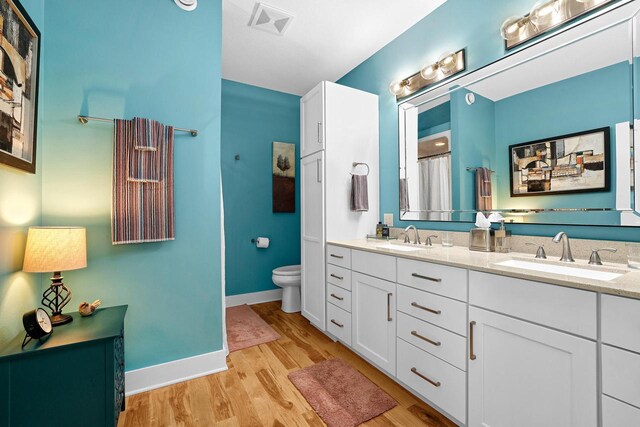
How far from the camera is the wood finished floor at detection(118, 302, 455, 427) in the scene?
1532mm

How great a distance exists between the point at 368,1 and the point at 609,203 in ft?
6.63

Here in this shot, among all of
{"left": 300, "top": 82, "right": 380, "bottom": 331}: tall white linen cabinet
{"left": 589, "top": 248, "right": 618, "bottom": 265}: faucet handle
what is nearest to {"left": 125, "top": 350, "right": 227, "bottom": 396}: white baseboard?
{"left": 300, "top": 82, "right": 380, "bottom": 331}: tall white linen cabinet

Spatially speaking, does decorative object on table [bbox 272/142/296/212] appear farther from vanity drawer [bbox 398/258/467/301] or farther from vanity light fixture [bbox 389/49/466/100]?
vanity drawer [bbox 398/258/467/301]

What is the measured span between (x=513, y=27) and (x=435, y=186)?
1096 millimetres

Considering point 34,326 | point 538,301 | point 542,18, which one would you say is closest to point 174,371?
point 34,326

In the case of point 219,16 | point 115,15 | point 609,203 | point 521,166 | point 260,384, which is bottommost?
point 260,384

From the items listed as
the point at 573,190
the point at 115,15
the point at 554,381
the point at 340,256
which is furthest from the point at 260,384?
the point at 115,15

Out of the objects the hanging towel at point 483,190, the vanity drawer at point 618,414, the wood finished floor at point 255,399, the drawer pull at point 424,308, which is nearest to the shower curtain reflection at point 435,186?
the hanging towel at point 483,190

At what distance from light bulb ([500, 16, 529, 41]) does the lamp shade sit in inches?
105

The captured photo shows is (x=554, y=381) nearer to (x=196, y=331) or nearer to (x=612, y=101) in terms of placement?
(x=612, y=101)

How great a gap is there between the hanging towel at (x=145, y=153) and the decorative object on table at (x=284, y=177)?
1.91 m

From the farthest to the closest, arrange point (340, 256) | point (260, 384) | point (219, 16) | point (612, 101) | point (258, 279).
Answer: point (258, 279) < point (340, 256) < point (219, 16) < point (260, 384) < point (612, 101)

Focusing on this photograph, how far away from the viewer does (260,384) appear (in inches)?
73.1

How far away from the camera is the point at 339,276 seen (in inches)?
92.6
